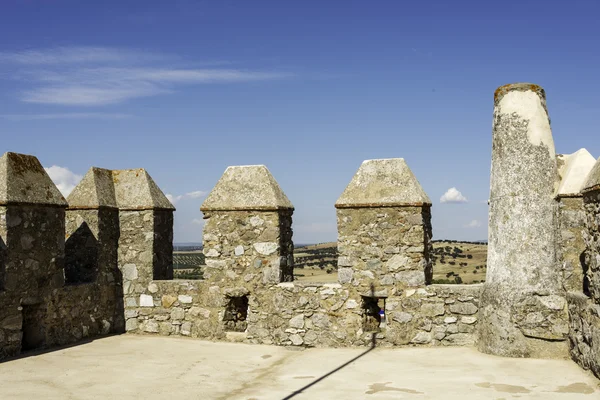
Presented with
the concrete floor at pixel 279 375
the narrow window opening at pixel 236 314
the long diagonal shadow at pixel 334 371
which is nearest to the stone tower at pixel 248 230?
the narrow window opening at pixel 236 314

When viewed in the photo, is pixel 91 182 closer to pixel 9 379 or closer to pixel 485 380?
pixel 9 379

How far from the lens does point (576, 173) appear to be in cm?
830

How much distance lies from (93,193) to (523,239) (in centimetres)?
721

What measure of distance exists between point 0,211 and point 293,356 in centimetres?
476

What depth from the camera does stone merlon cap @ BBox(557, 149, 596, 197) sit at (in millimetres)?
8211

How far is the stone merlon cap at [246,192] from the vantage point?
10.2 metres

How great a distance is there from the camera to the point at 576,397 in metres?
6.25

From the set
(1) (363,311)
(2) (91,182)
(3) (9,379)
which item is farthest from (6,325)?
(1) (363,311)

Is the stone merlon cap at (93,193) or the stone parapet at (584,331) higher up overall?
the stone merlon cap at (93,193)

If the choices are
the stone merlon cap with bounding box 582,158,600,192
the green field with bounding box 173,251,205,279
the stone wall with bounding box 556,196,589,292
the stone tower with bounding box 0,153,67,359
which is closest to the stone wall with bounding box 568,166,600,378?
the stone merlon cap with bounding box 582,158,600,192

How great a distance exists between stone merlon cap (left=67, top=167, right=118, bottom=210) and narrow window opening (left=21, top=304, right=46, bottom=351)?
2079 mm

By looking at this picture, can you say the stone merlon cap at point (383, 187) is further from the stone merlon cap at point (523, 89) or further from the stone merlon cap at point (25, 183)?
the stone merlon cap at point (25, 183)

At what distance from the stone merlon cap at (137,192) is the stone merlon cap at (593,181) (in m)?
7.03

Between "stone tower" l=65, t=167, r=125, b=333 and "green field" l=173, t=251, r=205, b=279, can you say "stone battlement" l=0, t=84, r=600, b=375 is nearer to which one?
"stone tower" l=65, t=167, r=125, b=333
